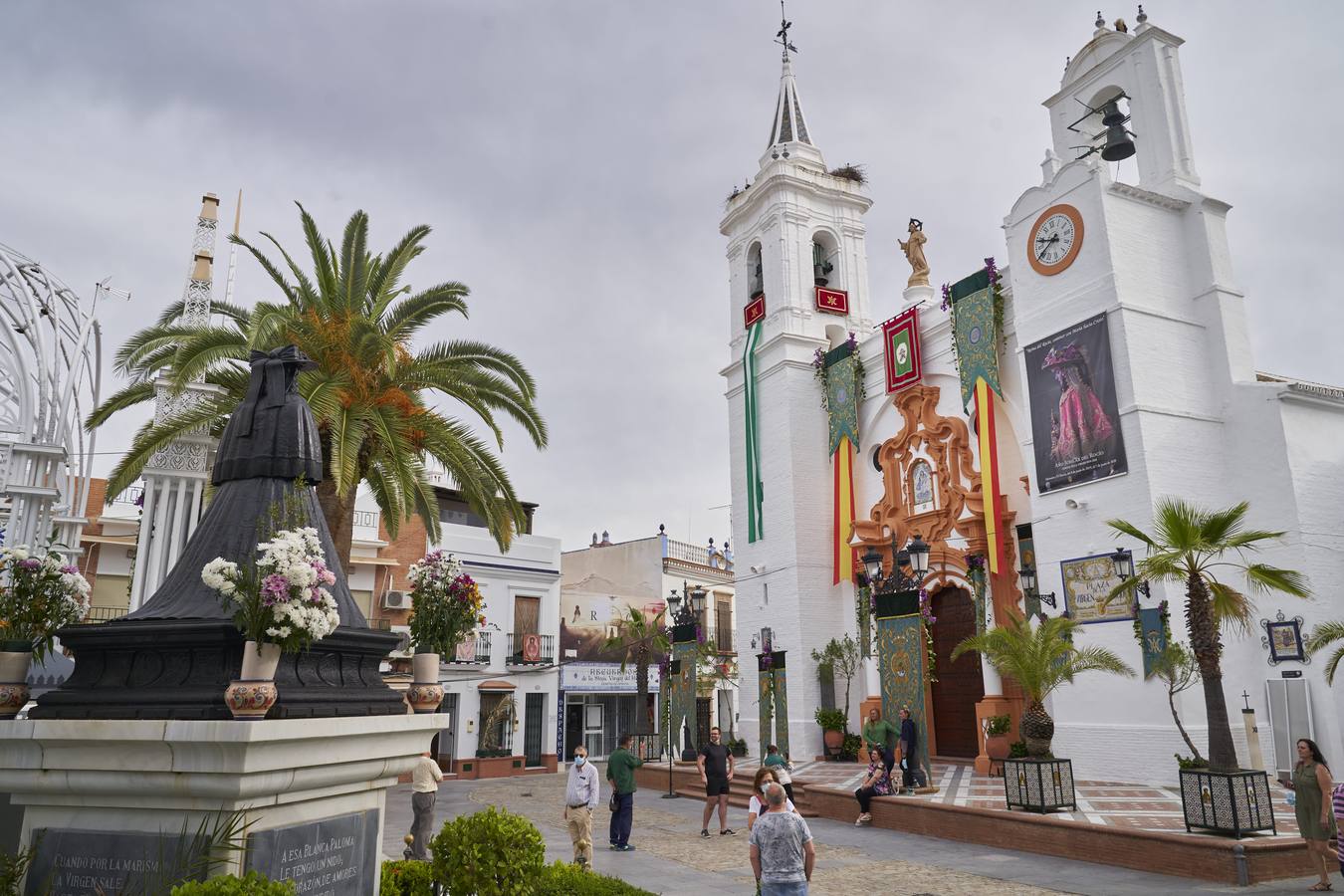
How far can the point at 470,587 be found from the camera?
8602mm

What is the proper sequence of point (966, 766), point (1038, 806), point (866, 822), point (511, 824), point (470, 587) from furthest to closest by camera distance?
point (966, 766)
point (866, 822)
point (1038, 806)
point (470, 587)
point (511, 824)

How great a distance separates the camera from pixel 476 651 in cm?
2655

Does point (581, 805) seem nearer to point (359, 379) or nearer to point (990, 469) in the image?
point (359, 379)

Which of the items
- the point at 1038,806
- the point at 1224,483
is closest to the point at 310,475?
the point at 1038,806

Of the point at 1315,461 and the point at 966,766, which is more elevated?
the point at 1315,461

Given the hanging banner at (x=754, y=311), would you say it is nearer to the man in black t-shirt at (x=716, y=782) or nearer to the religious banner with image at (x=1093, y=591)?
the religious banner with image at (x=1093, y=591)

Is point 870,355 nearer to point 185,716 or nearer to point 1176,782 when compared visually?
point 1176,782

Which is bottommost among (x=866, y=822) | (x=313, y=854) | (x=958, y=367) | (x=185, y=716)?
(x=866, y=822)

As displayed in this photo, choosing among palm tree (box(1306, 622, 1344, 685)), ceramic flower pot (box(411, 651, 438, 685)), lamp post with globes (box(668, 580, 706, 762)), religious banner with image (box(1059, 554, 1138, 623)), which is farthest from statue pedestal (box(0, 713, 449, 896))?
lamp post with globes (box(668, 580, 706, 762))

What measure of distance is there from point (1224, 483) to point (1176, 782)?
4.88 meters

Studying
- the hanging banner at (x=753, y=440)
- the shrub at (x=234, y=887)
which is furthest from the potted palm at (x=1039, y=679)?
the hanging banner at (x=753, y=440)

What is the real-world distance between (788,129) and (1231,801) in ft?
71.2

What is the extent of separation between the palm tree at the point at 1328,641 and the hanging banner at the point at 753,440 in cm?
1252

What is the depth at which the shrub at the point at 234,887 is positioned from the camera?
389 centimetres
